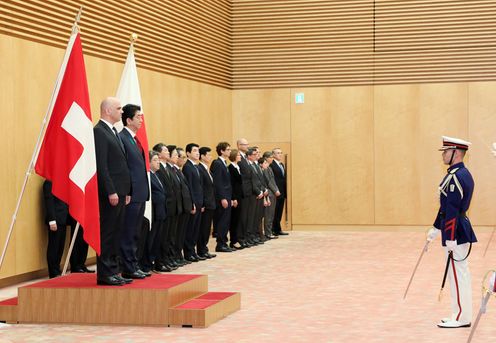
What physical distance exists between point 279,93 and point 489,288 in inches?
545

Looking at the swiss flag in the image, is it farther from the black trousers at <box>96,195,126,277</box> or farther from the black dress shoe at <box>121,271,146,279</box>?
the black dress shoe at <box>121,271,146,279</box>

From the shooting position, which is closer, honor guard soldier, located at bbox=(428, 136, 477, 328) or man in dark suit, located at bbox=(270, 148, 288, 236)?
honor guard soldier, located at bbox=(428, 136, 477, 328)

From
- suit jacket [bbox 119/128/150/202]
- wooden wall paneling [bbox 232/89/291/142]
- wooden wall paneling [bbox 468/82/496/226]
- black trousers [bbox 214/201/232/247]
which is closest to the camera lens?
suit jacket [bbox 119/128/150/202]

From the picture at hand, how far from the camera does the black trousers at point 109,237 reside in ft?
23.7

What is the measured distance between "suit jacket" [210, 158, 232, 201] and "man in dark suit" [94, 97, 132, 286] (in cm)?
544

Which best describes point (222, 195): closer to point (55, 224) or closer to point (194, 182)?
point (194, 182)

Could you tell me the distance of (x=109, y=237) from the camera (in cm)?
725

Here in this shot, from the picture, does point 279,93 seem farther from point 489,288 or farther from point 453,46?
point 489,288

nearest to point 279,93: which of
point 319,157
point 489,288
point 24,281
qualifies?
point 319,157


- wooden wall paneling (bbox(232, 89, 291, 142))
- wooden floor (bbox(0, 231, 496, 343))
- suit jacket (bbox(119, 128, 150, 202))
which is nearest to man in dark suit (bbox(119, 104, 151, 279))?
suit jacket (bbox(119, 128, 150, 202))

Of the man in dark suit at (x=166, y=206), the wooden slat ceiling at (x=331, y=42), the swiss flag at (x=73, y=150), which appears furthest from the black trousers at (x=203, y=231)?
the swiss flag at (x=73, y=150)

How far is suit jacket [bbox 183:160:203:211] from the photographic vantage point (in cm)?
1162

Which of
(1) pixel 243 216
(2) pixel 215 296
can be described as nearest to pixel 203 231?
(1) pixel 243 216

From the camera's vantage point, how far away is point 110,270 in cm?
729
